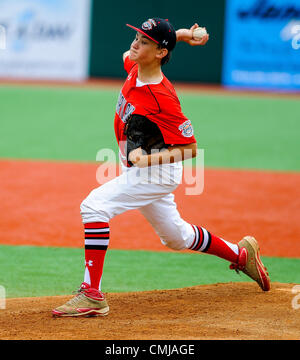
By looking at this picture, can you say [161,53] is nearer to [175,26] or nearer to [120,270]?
[120,270]

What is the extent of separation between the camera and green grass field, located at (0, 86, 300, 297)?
6035 millimetres

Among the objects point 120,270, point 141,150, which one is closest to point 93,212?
point 141,150

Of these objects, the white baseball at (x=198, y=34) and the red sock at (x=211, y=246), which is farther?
the red sock at (x=211, y=246)

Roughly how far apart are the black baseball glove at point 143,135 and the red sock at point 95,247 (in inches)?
21.6

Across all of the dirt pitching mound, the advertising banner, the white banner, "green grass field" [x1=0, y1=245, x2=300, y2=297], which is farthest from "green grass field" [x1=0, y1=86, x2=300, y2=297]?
the white banner

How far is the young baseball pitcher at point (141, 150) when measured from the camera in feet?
15.4

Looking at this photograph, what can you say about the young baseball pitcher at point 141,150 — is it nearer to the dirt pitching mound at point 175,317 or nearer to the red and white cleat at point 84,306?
the red and white cleat at point 84,306

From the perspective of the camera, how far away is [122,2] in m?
20.9

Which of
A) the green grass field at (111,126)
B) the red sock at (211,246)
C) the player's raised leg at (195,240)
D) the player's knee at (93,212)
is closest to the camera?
the player's knee at (93,212)

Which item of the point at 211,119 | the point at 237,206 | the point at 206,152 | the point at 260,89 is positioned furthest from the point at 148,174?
the point at 260,89

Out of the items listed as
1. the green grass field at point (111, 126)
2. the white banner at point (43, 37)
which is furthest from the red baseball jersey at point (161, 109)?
the white banner at point (43, 37)

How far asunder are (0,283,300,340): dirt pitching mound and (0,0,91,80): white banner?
16.2 m

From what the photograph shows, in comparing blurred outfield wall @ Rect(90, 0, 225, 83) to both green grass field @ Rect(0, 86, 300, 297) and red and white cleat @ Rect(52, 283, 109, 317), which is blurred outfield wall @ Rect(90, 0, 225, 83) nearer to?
green grass field @ Rect(0, 86, 300, 297)

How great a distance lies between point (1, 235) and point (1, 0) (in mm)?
15009
